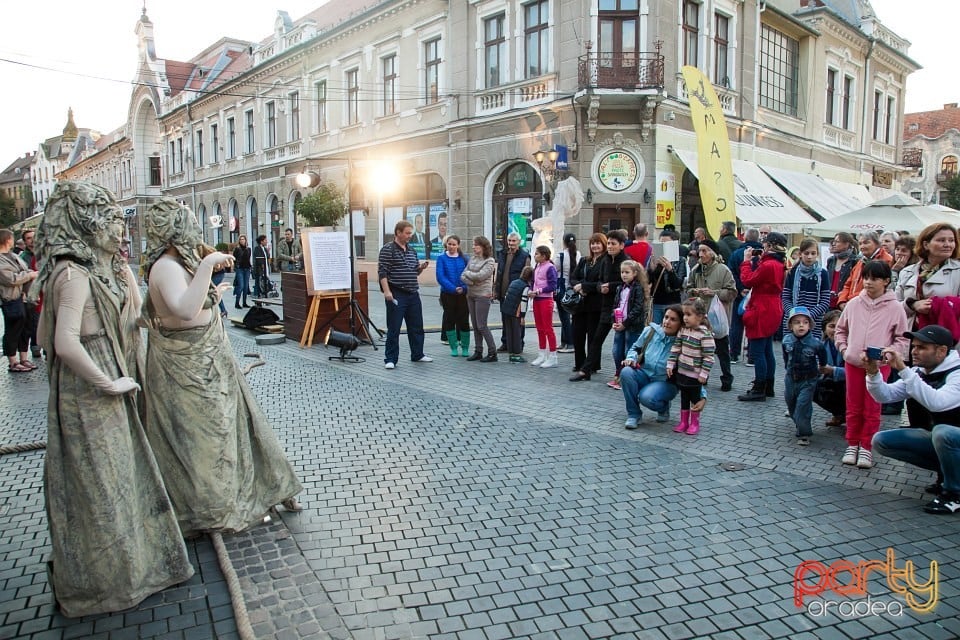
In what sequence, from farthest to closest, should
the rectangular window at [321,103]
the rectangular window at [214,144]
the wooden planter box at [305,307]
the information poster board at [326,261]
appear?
the rectangular window at [214,144], the rectangular window at [321,103], the wooden planter box at [305,307], the information poster board at [326,261]

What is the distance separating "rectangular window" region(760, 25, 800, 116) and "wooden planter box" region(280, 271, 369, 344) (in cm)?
1705

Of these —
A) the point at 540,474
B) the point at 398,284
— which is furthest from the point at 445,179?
the point at 540,474

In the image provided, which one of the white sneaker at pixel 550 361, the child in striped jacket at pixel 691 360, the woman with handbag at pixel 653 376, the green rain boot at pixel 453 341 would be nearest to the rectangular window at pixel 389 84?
the green rain boot at pixel 453 341

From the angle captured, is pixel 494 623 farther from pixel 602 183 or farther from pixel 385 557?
pixel 602 183

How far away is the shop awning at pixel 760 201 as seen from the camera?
59.1 feet

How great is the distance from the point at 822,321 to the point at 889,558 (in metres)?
4.11

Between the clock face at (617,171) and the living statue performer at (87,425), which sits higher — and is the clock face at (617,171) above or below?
above

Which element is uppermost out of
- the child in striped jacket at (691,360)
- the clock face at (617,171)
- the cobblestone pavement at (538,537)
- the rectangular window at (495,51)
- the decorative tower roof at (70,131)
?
the decorative tower roof at (70,131)

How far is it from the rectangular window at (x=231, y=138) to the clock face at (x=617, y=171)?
24.9m

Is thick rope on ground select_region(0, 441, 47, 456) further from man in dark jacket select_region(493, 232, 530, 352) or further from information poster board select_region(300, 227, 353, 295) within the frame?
man in dark jacket select_region(493, 232, 530, 352)

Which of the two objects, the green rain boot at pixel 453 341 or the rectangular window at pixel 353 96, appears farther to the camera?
the rectangular window at pixel 353 96

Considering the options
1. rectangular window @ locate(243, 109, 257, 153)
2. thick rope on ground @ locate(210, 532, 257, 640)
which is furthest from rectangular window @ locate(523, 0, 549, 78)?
rectangular window @ locate(243, 109, 257, 153)

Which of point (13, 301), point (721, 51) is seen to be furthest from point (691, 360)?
point (721, 51)

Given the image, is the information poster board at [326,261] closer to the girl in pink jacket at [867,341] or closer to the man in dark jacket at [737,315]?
the man in dark jacket at [737,315]
